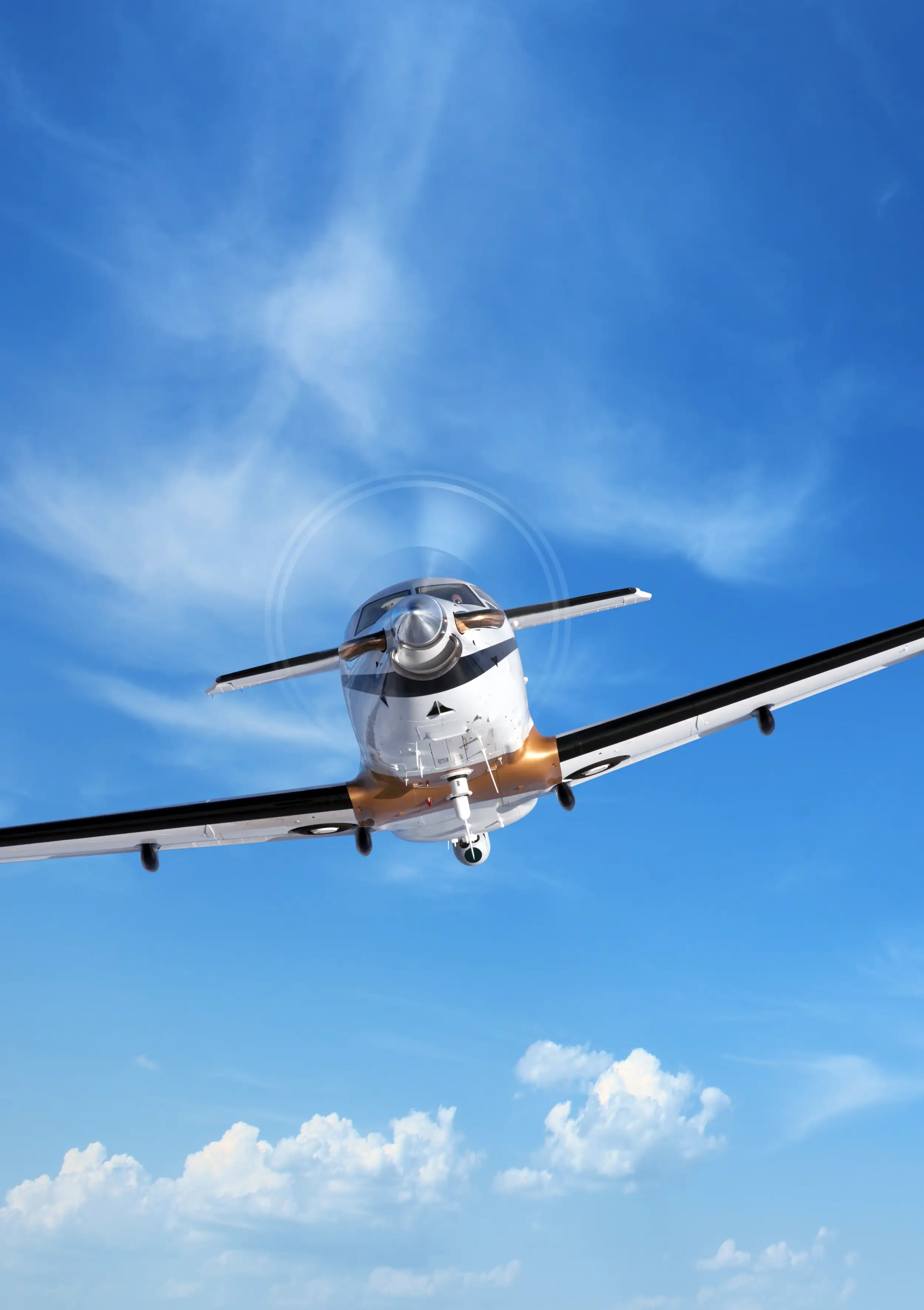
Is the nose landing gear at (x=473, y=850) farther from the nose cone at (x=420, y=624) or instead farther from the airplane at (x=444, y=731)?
the nose cone at (x=420, y=624)

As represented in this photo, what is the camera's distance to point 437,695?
15602 mm

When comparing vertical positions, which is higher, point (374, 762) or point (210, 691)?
point (210, 691)

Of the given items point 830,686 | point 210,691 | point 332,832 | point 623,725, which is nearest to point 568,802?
point 623,725

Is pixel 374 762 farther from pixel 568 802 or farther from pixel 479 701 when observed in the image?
pixel 568 802

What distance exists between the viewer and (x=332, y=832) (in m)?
20.6

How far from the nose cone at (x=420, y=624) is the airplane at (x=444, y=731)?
2 centimetres

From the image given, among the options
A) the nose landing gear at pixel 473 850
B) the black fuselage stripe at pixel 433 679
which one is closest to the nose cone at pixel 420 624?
the black fuselage stripe at pixel 433 679

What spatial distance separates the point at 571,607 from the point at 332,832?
23.9 feet

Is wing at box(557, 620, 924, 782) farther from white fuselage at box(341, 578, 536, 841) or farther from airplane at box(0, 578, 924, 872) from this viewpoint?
white fuselage at box(341, 578, 536, 841)

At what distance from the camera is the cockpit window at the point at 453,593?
52.7 ft

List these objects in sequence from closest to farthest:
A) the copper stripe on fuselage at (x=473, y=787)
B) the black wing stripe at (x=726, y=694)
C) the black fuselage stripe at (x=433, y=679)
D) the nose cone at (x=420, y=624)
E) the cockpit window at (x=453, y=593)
Result: the nose cone at (x=420, y=624) < the black fuselage stripe at (x=433, y=679) < the cockpit window at (x=453, y=593) < the copper stripe on fuselage at (x=473, y=787) < the black wing stripe at (x=726, y=694)

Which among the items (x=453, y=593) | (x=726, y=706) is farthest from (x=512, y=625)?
(x=726, y=706)

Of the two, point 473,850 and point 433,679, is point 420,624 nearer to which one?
point 433,679

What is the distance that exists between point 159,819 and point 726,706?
12425 millimetres
